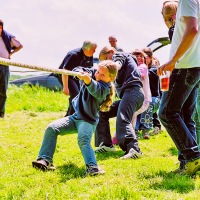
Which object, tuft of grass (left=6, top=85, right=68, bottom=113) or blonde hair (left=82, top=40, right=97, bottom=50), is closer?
blonde hair (left=82, top=40, right=97, bottom=50)

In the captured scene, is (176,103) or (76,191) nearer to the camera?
(76,191)

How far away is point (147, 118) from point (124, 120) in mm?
1947

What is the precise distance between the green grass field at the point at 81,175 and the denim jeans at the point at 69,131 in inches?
8.3

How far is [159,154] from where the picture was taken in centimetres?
611

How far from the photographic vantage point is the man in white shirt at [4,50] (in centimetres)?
927

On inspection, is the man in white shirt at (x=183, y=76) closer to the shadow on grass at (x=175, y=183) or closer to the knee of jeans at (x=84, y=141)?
the shadow on grass at (x=175, y=183)

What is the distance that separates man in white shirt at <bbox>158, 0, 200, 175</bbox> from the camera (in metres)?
4.02

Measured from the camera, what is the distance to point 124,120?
595 cm

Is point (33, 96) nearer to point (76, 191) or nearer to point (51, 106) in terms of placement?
point (51, 106)

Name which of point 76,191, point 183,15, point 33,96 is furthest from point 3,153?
point 33,96

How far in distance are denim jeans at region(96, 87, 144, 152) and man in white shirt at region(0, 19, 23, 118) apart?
12.0 feet

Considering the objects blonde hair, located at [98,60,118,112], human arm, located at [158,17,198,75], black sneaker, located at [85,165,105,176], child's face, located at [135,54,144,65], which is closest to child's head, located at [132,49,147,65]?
child's face, located at [135,54,144,65]

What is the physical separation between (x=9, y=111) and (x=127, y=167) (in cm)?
614

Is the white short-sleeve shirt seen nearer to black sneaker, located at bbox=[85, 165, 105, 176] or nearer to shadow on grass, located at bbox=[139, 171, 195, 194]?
shadow on grass, located at bbox=[139, 171, 195, 194]
